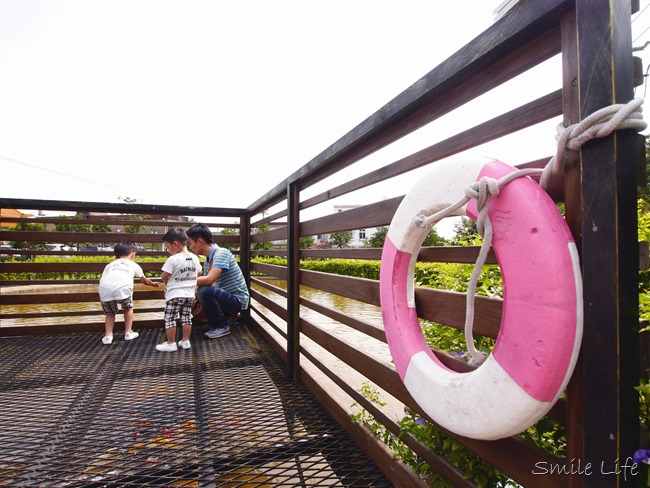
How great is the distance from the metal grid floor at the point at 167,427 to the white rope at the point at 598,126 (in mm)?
1377

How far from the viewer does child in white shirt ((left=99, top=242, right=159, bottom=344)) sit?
3.61 m

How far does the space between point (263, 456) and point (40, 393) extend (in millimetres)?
1706

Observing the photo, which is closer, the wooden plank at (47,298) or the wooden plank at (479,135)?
the wooden plank at (479,135)

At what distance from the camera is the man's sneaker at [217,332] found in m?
3.81

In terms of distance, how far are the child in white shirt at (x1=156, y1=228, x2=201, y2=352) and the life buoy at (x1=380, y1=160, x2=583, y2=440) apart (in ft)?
9.54

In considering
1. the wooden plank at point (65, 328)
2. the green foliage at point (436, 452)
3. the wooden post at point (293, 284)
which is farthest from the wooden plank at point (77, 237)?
the green foliage at point (436, 452)

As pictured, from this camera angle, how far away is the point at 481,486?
108 cm

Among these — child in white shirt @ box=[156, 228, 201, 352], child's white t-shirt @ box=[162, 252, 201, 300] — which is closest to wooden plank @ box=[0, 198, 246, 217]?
child in white shirt @ box=[156, 228, 201, 352]

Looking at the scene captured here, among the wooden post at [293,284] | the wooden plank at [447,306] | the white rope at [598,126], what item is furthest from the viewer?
the wooden post at [293,284]

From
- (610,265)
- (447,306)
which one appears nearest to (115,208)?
(447,306)

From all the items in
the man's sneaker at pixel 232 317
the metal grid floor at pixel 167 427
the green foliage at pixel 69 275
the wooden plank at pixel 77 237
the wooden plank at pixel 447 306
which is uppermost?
the wooden plank at pixel 77 237

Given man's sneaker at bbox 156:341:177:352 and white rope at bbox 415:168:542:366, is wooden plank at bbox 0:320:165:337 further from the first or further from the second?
white rope at bbox 415:168:542:366

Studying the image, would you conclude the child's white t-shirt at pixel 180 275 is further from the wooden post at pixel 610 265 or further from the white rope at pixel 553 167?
the wooden post at pixel 610 265

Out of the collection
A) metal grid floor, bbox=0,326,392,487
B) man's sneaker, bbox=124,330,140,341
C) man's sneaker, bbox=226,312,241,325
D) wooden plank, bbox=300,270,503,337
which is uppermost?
wooden plank, bbox=300,270,503,337
